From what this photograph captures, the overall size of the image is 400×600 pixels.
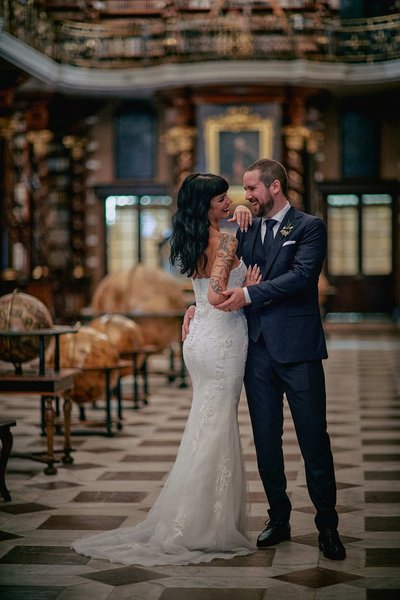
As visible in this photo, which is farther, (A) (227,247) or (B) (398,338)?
(B) (398,338)

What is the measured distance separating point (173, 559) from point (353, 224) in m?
18.3

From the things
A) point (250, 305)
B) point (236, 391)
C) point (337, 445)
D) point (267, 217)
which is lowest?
point (337, 445)

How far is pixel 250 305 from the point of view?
16.1ft

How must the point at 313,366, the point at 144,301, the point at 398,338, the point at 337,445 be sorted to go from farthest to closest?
the point at 398,338 < the point at 144,301 < the point at 337,445 < the point at 313,366

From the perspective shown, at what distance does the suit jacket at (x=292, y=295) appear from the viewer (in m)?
4.82

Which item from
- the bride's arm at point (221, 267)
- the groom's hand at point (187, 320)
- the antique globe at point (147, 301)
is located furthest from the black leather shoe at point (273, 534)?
the antique globe at point (147, 301)

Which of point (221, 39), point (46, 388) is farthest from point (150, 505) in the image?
point (221, 39)

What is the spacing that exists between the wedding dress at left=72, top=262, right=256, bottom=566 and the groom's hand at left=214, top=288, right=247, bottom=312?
8.5 inches

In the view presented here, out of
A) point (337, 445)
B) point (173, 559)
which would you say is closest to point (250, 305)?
point (173, 559)

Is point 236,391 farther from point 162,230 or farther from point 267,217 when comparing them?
point 162,230

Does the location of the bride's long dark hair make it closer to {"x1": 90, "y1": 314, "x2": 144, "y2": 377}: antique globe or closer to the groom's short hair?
the groom's short hair

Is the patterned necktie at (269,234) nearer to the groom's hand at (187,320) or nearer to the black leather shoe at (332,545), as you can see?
the groom's hand at (187,320)

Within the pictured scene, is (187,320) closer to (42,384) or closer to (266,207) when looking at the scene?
(266,207)

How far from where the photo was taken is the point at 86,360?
27.9 ft
